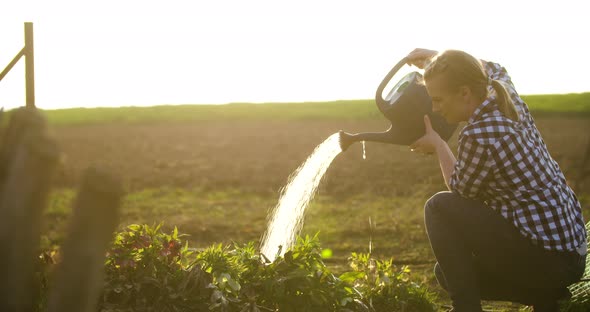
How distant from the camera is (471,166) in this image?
3.40m

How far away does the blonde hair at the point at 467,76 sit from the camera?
3463 mm

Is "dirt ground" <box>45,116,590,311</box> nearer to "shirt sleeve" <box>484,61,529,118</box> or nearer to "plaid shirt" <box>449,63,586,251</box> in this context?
"plaid shirt" <box>449,63,586,251</box>

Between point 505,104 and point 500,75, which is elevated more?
point 500,75

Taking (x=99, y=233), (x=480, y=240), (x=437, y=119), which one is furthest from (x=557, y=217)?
(x=99, y=233)

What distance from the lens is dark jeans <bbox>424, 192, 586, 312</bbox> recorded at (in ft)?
11.4

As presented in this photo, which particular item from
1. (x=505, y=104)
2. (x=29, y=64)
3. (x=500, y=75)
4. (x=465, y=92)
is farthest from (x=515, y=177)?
(x=29, y=64)

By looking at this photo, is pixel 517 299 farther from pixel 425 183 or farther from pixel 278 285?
pixel 425 183

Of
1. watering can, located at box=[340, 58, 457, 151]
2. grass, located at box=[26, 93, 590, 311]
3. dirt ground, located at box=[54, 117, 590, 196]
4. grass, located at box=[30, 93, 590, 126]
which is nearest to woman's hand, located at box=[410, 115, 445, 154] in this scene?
watering can, located at box=[340, 58, 457, 151]

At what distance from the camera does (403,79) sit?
4418mm

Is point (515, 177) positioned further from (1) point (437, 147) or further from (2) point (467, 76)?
(1) point (437, 147)

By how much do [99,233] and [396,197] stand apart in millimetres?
8623

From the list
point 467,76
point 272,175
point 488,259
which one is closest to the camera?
point 467,76

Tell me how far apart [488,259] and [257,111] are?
26624 mm

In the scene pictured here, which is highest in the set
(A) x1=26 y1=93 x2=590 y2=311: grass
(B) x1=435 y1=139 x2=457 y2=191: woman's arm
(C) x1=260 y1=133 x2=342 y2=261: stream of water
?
(B) x1=435 y1=139 x2=457 y2=191: woman's arm
